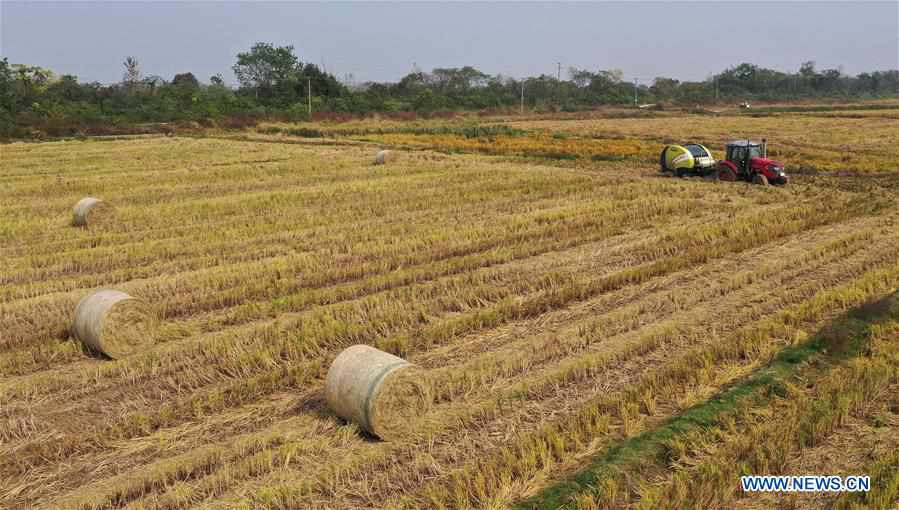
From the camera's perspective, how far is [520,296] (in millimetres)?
10039

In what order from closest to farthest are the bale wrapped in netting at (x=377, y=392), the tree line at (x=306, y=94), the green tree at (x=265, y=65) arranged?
the bale wrapped in netting at (x=377, y=392) → the tree line at (x=306, y=94) → the green tree at (x=265, y=65)

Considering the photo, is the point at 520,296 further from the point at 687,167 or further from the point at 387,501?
the point at 687,167

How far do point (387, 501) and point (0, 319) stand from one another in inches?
256

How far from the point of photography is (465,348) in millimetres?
8234

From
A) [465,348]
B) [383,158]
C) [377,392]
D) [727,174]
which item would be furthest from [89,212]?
[727,174]

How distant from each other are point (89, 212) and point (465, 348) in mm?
10489

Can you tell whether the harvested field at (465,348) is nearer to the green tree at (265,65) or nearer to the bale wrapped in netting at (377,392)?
the bale wrapped in netting at (377,392)

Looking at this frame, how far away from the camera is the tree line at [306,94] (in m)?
53.1

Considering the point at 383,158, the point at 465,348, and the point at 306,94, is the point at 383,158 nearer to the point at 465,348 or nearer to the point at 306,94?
the point at 465,348

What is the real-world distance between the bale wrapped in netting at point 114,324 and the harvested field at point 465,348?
19 centimetres

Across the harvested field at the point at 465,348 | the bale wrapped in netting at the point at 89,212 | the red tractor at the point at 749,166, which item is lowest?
the harvested field at the point at 465,348

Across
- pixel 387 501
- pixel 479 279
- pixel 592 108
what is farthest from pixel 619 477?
pixel 592 108

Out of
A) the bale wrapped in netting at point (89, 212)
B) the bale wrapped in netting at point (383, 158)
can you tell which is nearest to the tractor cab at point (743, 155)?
the bale wrapped in netting at point (383, 158)

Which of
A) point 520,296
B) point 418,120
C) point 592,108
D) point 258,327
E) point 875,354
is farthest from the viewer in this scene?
point 592,108
